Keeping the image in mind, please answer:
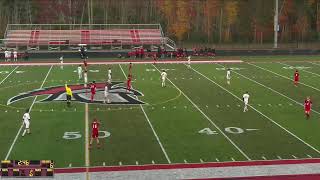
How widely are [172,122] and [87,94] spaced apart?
774 centimetres

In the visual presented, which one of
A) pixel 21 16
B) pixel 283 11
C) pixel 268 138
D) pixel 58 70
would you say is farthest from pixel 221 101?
pixel 21 16

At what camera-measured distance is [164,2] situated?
236ft

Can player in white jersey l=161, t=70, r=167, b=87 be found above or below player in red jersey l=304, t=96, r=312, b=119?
above

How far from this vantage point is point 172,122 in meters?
23.5

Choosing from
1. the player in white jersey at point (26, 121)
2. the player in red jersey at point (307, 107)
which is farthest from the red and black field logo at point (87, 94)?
the player in red jersey at point (307, 107)

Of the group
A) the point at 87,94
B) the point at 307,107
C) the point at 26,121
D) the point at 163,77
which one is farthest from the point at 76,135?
the point at 163,77

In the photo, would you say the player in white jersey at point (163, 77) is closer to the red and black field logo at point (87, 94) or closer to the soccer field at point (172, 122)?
the soccer field at point (172, 122)

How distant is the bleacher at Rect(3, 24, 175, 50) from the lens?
5669cm

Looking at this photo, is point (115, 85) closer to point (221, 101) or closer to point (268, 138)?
point (221, 101)

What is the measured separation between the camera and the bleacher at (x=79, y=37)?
56694 millimetres

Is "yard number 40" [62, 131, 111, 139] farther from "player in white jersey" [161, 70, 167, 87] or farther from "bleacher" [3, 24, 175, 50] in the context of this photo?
"bleacher" [3, 24, 175, 50]
